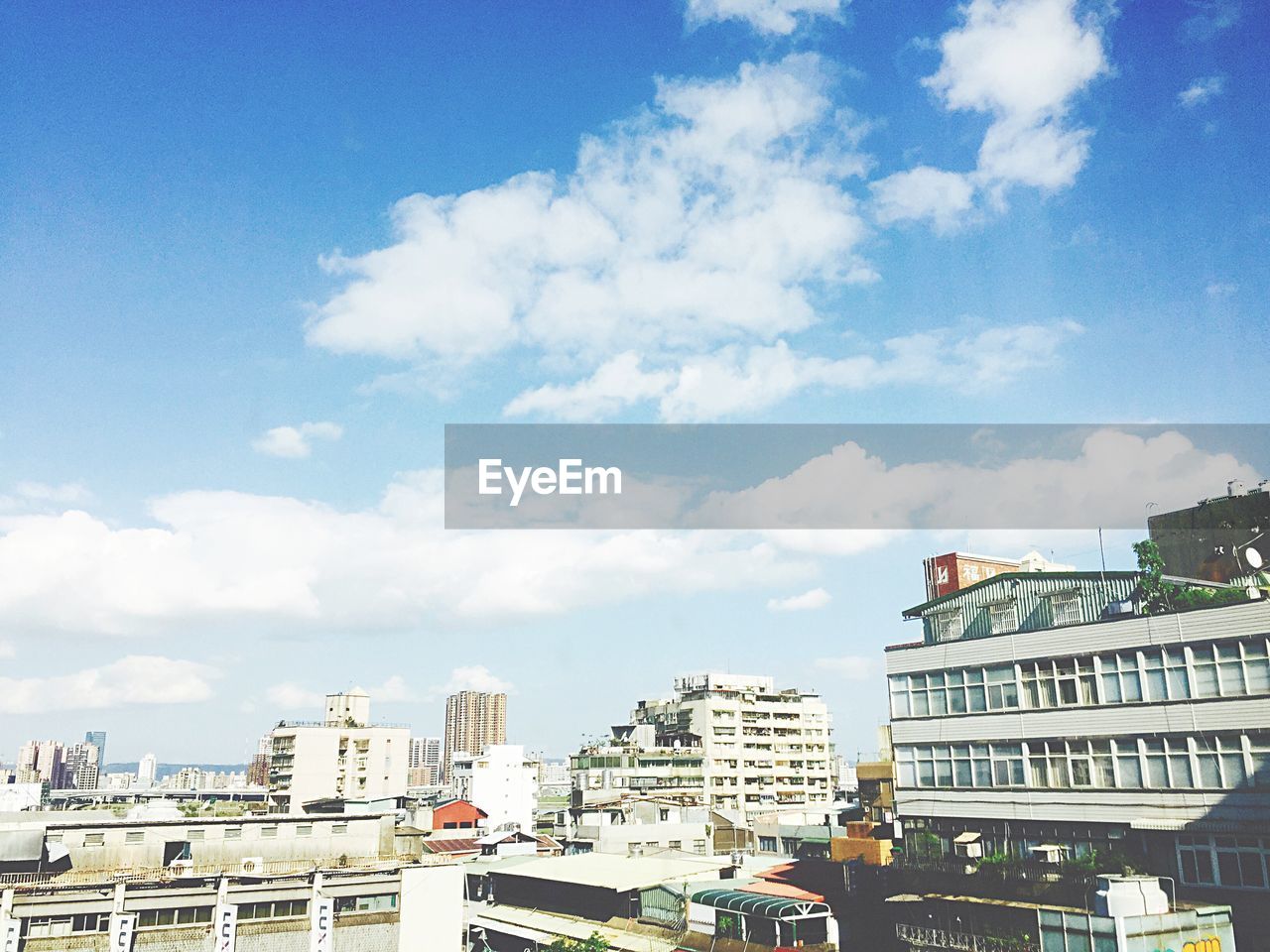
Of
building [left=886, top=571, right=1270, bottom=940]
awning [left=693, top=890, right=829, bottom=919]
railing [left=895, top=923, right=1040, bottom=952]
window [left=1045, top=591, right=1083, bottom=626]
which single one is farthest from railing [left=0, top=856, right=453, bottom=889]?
window [left=1045, top=591, right=1083, bottom=626]

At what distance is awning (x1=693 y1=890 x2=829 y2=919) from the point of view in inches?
1469

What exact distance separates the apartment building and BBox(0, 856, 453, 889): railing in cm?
7304

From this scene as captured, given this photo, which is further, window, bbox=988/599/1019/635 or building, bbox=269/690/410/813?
building, bbox=269/690/410/813

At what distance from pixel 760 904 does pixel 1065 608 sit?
16628 millimetres

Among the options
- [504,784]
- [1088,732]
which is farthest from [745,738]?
[1088,732]

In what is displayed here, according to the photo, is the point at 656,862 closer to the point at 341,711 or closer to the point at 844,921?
→ the point at 844,921

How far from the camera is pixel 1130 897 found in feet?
89.8

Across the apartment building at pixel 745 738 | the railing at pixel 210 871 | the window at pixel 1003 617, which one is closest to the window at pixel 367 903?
the railing at pixel 210 871

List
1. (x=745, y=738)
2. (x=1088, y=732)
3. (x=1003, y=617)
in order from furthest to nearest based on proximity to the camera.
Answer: (x=745, y=738) < (x=1003, y=617) < (x=1088, y=732)

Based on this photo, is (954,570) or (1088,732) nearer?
(1088,732)

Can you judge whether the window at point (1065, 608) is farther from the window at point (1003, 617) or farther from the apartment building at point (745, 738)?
the apartment building at point (745, 738)

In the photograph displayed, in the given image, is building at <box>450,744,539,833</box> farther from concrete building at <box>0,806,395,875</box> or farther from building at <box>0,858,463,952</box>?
building at <box>0,858,463,952</box>

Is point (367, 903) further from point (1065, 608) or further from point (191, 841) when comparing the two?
point (1065, 608)

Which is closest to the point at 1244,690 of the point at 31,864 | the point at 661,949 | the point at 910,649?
the point at 910,649
